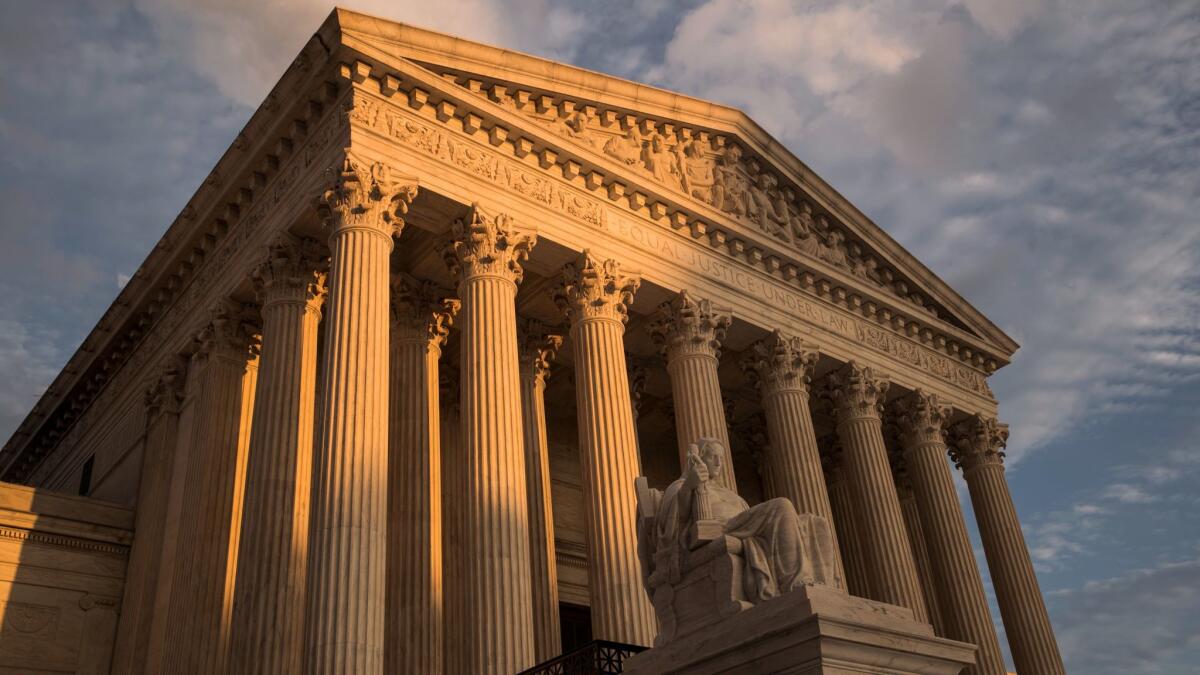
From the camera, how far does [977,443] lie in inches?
1155

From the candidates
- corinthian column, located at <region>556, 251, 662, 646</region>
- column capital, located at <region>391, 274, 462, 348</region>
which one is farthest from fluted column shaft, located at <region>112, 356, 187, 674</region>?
corinthian column, located at <region>556, 251, 662, 646</region>

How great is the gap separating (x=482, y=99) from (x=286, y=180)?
403 centimetres

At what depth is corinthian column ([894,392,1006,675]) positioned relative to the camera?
24.9 metres

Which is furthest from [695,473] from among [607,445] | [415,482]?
[415,482]

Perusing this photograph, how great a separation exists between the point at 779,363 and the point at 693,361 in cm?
321

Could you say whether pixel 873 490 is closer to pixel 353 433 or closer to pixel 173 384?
pixel 353 433

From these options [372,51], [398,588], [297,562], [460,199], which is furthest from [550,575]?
[372,51]

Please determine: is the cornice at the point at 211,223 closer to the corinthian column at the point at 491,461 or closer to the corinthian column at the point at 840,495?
the corinthian column at the point at 491,461

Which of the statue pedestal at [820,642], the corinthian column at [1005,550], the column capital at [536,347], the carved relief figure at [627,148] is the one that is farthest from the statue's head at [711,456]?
the corinthian column at [1005,550]

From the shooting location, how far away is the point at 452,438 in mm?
22484

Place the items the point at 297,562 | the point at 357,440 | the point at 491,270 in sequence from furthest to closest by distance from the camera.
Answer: the point at 491,270 → the point at 297,562 → the point at 357,440

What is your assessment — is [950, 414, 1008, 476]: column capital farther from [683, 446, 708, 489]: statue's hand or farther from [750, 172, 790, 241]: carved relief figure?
[683, 446, 708, 489]: statue's hand

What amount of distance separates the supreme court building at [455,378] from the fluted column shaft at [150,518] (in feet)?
0.26

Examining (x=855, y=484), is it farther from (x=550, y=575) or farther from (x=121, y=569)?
(x=121, y=569)
